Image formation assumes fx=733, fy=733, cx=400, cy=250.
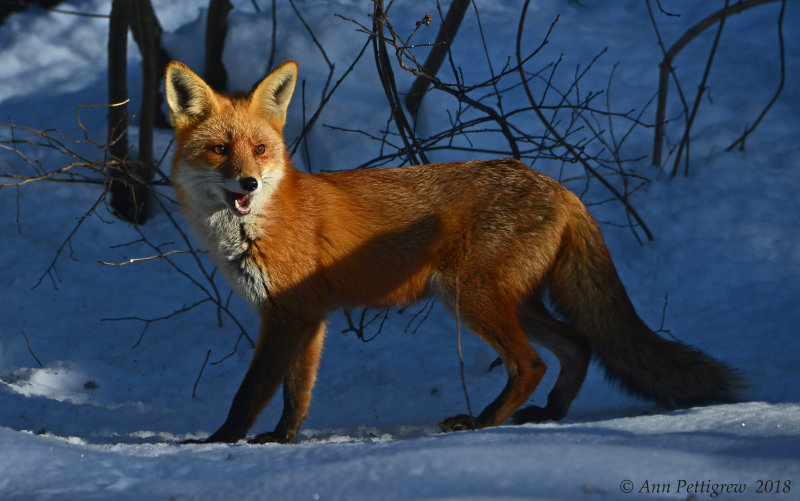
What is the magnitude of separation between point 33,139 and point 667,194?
4.84m

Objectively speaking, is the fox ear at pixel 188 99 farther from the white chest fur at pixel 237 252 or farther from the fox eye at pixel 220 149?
the white chest fur at pixel 237 252

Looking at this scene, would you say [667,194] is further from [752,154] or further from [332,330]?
[332,330]

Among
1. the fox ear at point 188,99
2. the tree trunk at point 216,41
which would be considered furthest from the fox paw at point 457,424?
the tree trunk at point 216,41

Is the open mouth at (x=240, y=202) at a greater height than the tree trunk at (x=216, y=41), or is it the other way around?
the tree trunk at (x=216, y=41)

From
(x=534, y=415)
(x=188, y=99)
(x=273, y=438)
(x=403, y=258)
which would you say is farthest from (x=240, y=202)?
(x=534, y=415)

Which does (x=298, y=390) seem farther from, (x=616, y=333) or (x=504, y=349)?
(x=616, y=333)

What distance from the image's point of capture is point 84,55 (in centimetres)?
674

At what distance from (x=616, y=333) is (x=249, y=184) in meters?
1.70

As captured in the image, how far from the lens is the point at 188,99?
10.4 feet

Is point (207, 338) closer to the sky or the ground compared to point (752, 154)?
closer to the ground

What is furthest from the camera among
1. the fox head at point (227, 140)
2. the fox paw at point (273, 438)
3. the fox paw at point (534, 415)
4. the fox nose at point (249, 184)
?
the fox paw at point (534, 415)

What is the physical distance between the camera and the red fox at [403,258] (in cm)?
303

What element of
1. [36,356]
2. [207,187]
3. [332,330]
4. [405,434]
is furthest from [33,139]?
[405,434]

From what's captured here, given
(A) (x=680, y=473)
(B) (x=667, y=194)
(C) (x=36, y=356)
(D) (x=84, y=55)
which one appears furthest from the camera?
(D) (x=84, y=55)
